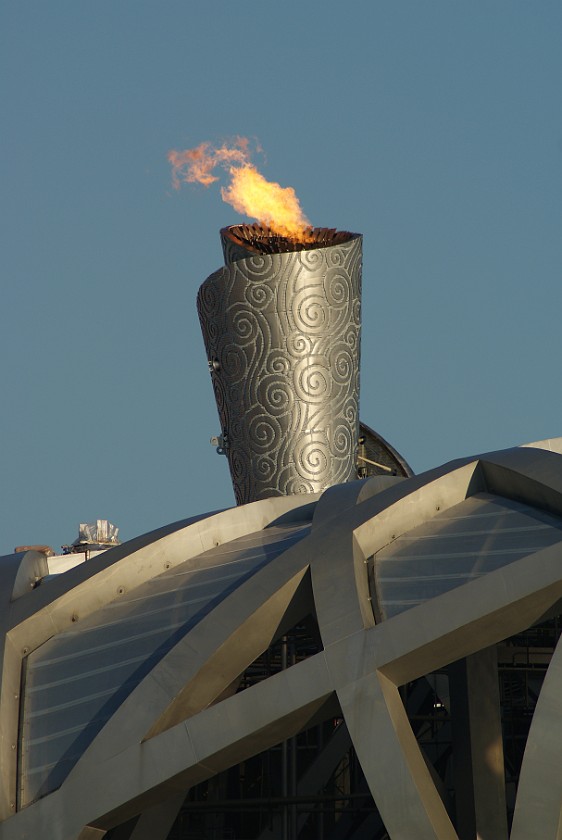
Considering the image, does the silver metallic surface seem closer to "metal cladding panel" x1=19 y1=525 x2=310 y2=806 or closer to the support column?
"metal cladding panel" x1=19 y1=525 x2=310 y2=806

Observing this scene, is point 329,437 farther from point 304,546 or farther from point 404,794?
point 404,794

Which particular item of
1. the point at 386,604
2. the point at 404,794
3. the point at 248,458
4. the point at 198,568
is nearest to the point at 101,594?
the point at 198,568

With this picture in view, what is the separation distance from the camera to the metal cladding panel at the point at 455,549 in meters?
10.9

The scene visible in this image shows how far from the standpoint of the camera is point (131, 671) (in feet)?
37.1

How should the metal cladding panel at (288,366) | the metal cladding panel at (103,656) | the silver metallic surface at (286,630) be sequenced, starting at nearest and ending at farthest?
the silver metallic surface at (286,630), the metal cladding panel at (103,656), the metal cladding panel at (288,366)

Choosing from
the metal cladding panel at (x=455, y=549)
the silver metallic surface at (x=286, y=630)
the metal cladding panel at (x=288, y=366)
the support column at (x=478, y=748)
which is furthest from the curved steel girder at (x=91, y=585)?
the metal cladding panel at (x=288, y=366)

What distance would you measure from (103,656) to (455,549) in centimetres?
304

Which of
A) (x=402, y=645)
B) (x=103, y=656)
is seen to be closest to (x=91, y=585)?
(x=103, y=656)

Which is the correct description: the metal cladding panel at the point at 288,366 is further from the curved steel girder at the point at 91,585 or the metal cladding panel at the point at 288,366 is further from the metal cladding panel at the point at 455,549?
the metal cladding panel at the point at 455,549

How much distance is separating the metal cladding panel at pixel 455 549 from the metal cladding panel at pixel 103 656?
1.19 m

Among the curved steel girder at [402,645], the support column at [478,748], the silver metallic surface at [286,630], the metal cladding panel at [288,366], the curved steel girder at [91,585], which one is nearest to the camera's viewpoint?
the curved steel girder at [402,645]

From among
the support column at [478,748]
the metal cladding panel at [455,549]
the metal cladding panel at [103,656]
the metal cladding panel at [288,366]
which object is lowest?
the support column at [478,748]

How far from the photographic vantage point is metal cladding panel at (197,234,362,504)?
59.1ft

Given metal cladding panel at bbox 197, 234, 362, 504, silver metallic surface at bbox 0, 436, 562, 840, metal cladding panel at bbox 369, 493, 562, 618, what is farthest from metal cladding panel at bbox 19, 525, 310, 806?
metal cladding panel at bbox 197, 234, 362, 504
